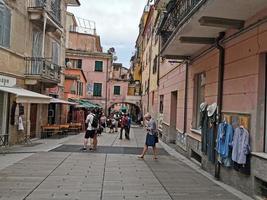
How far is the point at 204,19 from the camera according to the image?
1013cm

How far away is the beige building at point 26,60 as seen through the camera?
1778cm

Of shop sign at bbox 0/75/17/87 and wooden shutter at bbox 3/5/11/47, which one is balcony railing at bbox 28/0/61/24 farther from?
shop sign at bbox 0/75/17/87

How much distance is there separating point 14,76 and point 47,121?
871 cm

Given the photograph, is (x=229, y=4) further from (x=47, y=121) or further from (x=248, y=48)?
(x=47, y=121)

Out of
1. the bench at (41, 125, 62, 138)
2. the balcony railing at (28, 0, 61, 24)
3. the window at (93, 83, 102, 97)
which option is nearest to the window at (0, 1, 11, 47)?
the balcony railing at (28, 0, 61, 24)

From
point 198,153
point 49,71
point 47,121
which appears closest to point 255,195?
point 198,153

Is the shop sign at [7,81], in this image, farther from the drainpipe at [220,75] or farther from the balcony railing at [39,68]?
the drainpipe at [220,75]

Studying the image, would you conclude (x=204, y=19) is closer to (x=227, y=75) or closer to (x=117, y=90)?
(x=227, y=75)

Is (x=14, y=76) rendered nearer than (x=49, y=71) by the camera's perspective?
Yes

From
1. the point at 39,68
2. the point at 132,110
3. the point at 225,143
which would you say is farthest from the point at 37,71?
the point at 132,110

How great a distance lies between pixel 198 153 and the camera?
575 inches

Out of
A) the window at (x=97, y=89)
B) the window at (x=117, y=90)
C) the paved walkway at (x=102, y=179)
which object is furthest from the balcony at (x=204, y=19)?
the window at (x=117, y=90)

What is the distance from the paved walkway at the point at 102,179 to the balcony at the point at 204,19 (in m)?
3.71

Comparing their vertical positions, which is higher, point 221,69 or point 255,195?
point 221,69
